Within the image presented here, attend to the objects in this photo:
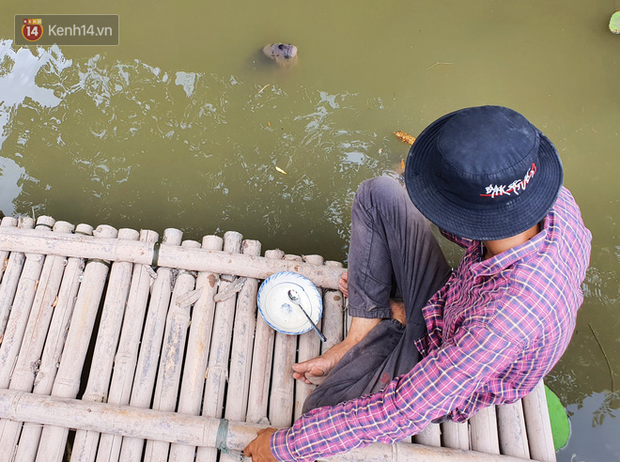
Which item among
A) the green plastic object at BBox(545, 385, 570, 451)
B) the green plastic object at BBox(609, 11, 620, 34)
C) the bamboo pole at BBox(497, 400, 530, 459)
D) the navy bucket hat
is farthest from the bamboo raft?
the green plastic object at BBox(609, 11, 620, 34)

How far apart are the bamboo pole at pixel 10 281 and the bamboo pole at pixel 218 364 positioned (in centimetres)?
92

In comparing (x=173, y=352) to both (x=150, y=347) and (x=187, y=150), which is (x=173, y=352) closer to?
(x=150, y=347)

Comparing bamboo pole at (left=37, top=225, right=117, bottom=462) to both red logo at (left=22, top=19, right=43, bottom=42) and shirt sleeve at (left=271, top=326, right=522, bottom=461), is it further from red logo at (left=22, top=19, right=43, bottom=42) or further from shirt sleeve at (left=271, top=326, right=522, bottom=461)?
red logo at (left=22, top=19, right=43, bottom=42)

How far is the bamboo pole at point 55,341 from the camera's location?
1916mm

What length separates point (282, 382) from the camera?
2.03 m

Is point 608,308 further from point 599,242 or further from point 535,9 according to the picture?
point 535,9

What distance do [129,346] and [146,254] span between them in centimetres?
41

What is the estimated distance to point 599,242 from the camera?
112 inches

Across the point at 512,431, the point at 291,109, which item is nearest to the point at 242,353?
the point at 512,431

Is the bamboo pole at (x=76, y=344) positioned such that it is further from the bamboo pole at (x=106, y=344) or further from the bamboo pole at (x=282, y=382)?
the bamboo pole at (x=282, y=382)

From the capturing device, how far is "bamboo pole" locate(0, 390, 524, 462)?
5.99 feet

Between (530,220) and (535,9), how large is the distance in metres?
3.03

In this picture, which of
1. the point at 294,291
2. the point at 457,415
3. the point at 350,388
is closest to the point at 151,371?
the point at 294,291

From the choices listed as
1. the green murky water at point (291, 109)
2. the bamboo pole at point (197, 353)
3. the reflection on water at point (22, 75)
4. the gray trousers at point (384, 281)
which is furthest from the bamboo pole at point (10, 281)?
the gray trousers at point (384, 281)
